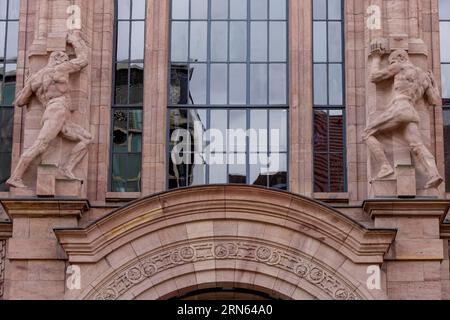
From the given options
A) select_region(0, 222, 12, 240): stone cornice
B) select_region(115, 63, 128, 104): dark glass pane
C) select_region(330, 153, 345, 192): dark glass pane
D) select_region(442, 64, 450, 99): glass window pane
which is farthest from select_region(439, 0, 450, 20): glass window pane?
select_region(0, 222, 12, 240): stone cornice

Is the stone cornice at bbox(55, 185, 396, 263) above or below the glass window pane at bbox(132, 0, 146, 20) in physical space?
below

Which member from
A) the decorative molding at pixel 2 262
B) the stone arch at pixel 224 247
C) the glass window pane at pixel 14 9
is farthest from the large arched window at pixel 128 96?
the decorative molding at pixel 2 262

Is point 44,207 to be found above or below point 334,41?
below

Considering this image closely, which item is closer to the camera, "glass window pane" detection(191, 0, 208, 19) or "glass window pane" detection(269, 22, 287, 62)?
"glass window pane" detection(269, 22, 287, 62)

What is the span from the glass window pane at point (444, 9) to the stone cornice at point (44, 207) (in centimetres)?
783

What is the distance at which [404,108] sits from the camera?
84.1ft

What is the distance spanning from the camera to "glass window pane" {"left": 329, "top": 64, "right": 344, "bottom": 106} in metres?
27.1

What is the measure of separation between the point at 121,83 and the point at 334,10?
4.31 m

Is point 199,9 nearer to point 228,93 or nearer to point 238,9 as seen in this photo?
point 238,9

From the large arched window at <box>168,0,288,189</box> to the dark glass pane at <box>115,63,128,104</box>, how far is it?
86 centimetres

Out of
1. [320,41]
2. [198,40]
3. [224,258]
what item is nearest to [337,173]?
[320,41]

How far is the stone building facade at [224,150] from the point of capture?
82.3ft

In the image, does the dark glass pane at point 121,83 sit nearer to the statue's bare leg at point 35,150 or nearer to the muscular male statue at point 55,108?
the muscular male statue at point 55,108

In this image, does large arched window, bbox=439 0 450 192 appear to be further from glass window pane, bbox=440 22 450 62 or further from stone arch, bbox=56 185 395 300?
stone arch, bbox=56 185 395 300
